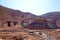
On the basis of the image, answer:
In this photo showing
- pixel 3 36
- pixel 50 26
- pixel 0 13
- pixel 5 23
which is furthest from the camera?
pixel 0 13

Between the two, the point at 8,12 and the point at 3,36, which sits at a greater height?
the point at 8,12

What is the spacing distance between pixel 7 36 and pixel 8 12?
82.0ft

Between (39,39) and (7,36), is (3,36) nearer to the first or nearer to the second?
(7,36)

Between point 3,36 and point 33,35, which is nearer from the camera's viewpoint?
point 3,36

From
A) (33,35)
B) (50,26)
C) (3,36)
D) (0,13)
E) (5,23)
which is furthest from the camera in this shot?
(0,13)

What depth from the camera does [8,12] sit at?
5075cm

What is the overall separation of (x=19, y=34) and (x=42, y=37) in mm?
4057

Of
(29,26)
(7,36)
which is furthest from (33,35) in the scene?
(29,26)

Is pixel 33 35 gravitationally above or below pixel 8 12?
below

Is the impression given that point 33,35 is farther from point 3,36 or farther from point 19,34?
point 3,36

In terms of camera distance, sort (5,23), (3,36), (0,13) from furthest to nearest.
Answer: (0,13) → (5,23) → (3,36)

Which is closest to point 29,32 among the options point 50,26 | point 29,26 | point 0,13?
point 29,26

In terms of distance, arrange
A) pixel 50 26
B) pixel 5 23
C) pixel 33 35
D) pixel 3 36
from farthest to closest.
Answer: pixel 50 26 < pixel 5 23 < pixel 33 35 < pixel 3 36

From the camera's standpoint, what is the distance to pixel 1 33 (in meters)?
26.8
